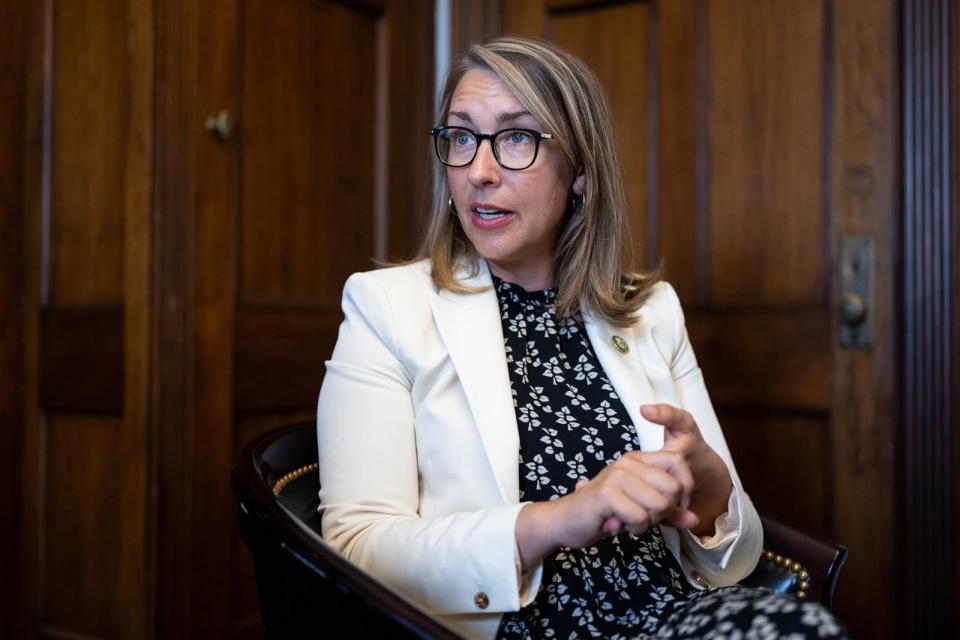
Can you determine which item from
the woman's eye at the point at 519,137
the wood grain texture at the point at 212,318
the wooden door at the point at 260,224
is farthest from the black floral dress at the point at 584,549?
the wood grain texture at the point at 212,318

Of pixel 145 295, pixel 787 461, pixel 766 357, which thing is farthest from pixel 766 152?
pixel 145 295

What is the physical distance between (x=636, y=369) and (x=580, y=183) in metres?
0.34

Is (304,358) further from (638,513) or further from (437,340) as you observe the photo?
(638,513)

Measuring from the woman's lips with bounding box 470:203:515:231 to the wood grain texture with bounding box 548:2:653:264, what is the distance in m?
1.08

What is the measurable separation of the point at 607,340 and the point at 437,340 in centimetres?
30

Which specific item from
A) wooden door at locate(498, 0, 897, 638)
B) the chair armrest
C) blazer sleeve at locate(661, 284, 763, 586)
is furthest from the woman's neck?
wooden door at locate(498, 0, 897, 638)

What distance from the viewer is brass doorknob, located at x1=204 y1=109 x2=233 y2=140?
2.04 meters

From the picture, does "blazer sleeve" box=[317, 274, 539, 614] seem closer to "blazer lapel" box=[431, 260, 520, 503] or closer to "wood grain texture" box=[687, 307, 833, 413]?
"blazer lapel" box=[431, 260, 520, 503]

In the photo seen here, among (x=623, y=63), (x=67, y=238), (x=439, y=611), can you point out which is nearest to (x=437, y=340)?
(x=439, y=611)

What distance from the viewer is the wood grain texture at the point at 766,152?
229 cm

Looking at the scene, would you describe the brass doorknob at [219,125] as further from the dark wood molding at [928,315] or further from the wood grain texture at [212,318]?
the dark wood molding at [928,315]

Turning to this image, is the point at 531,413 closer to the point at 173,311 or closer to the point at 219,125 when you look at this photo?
the point at 173,311

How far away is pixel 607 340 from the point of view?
149 centimetres

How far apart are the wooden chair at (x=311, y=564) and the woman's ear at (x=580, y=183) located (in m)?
0.59
